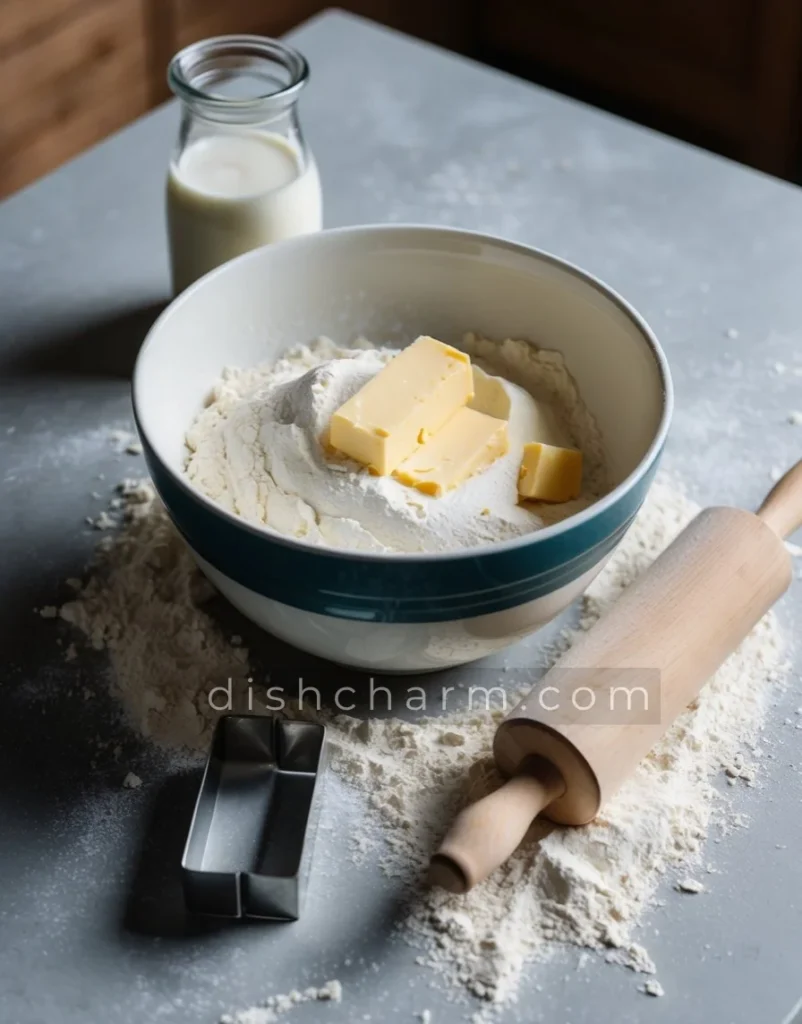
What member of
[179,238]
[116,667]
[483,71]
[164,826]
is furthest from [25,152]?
[164,826]

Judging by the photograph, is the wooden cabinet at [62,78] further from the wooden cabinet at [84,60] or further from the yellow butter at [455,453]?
the yellow butter at [455,453]

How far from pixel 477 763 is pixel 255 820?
0.49 feet

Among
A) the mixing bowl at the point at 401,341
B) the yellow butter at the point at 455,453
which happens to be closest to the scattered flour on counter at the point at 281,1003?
the mixing bowl at the point at 401,341

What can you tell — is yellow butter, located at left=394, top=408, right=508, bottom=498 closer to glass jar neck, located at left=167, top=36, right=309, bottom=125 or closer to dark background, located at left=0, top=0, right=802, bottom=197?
glass jar neck, located at left=167, top=36, right=309, bottom=125

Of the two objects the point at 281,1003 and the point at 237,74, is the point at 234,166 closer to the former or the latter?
the point at 237,74

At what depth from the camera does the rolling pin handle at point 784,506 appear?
3.11ft

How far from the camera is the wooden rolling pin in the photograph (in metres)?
0.75

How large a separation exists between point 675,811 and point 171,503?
38 centimetres

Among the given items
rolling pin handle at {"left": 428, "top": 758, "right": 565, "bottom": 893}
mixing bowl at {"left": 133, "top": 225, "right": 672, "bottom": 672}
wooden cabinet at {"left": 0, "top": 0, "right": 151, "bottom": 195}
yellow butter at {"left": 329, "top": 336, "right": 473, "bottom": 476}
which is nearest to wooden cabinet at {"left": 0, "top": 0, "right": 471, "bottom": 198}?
wooden cabinet at {"left": 0, "top": 0, "right": 151, "bottom": 195}

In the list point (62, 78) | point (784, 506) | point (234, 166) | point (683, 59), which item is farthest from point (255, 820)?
point (683, 59)

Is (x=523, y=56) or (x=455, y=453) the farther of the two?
(x=523, y=56)

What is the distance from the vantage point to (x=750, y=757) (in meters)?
0.87

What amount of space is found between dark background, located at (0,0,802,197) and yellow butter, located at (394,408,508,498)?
1.49m

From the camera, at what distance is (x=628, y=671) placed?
2.68 feet
